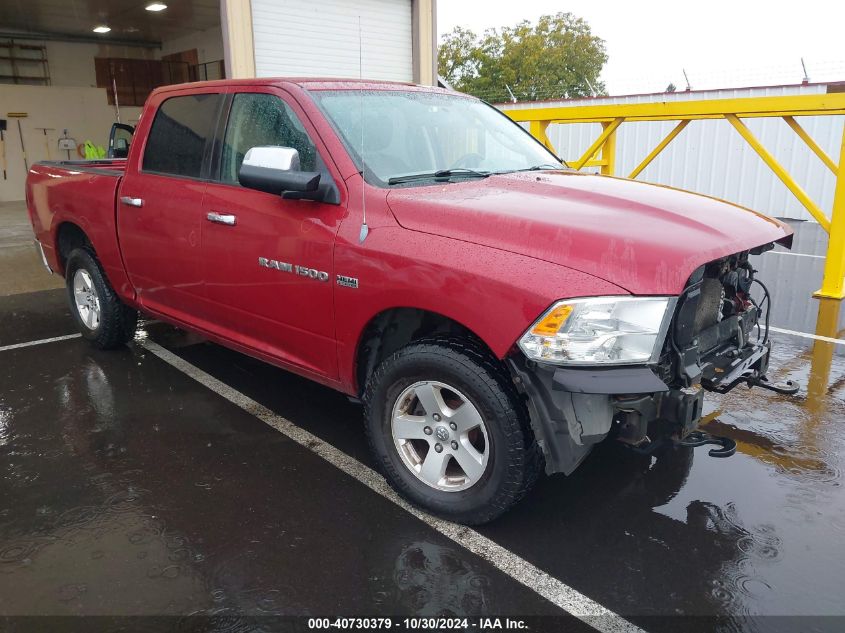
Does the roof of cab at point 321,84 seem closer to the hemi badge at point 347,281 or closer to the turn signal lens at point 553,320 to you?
the hemi badge at point 347,281

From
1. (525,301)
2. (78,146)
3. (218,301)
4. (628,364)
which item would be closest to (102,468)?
(218,301)

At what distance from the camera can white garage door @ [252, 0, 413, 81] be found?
992 cm

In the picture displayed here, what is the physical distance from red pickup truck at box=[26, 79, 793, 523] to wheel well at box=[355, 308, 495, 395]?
0.01 metres

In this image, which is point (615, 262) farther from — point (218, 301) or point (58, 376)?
point (58, 376)

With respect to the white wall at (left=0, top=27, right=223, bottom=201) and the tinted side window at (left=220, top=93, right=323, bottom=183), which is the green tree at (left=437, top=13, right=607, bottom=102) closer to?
the white wall at (left=0, top=27, right=223, bottom=201)

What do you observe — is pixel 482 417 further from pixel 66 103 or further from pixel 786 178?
pixel 66 103

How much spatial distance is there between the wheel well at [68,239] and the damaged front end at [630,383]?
412 centimetres

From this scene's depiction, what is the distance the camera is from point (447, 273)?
8.93 feet

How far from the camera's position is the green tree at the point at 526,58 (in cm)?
4925

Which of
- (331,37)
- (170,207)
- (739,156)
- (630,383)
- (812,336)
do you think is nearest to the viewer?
(630,383)

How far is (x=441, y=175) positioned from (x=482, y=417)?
1322mm

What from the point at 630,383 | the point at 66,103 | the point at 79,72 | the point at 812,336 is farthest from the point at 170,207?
the point at 79,72

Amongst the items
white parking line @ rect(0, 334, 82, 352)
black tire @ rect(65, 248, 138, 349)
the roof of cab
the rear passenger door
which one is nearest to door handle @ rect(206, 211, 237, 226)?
the rear passenger door

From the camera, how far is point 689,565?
8.91 feet
